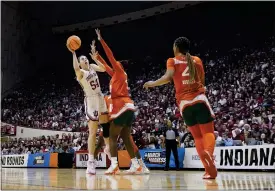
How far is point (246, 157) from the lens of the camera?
964cm

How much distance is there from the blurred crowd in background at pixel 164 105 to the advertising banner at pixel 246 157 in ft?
3.08

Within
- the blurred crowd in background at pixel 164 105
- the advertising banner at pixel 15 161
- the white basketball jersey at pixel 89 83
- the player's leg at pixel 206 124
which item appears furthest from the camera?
the advertising banner at pixel 15 161

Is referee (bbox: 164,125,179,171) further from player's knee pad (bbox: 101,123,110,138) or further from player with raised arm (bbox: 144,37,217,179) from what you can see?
player with raised arm (bbox: 144,37,217,179)

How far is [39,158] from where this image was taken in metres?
17.8

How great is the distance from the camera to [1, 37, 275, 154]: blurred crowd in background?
13.9 m

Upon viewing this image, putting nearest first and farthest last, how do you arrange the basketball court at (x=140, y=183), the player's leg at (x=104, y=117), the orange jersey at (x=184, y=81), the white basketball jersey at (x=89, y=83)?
1. the basketball court at (x=140, y=183)
2. the orange jersey at (x=184, y=81)
3. the white basketball jersey at (x=89, y=83)
4. the player's leg at (x=104, y=117)

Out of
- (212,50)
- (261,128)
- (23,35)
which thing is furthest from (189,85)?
(23,35)

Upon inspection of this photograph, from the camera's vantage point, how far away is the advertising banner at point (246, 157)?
909 centimetres

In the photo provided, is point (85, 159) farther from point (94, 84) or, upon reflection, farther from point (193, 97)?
point (193, 97)

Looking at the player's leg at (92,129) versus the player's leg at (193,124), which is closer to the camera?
the player's leg at (193,124)

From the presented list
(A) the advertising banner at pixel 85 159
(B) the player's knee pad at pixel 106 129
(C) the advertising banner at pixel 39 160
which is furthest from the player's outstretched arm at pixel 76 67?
(C) the advertising banner at pixel 39 160

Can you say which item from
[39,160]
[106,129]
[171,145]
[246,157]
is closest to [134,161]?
[106,129]

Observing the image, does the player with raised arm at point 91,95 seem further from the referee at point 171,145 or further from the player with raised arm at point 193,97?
the referee at point 171,145

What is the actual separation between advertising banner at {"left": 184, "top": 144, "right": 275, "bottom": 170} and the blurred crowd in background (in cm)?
94
